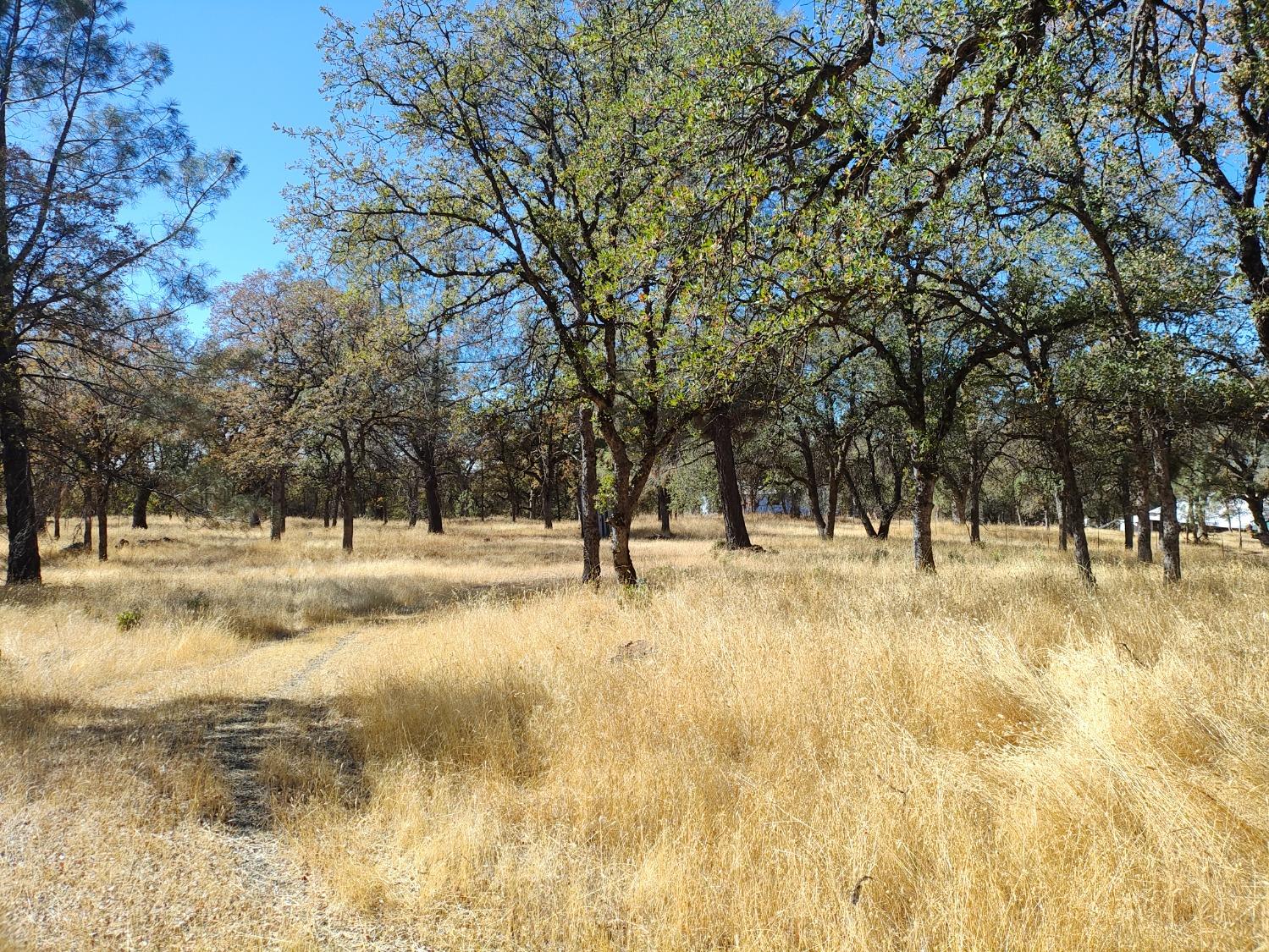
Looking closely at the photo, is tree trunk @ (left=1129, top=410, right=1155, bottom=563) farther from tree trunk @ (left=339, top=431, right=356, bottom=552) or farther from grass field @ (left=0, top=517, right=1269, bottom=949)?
tree trunk @ (left=339, top=431, right=356, bottom=552)

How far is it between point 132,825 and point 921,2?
804 centimetres

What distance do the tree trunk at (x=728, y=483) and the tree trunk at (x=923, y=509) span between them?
22.1 feet

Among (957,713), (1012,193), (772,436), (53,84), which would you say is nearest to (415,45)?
(53,84)

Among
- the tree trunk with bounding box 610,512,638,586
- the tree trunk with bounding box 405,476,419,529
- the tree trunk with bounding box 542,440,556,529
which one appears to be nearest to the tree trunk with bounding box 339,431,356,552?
the tree trunk with bounding box 405,476,419,529

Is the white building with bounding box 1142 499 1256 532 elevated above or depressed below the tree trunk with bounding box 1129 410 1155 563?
below

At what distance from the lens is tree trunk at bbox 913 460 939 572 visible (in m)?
13.8

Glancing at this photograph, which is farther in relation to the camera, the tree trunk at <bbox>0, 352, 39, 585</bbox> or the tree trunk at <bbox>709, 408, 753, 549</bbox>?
the tree trunk at <bbox>709, 408, 753, 549</bbox>

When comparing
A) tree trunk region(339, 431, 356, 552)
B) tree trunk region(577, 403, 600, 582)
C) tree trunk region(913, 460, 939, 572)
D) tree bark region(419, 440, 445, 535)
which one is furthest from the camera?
tree bark region(419, 440, 445, 535)

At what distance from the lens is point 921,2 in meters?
5.34

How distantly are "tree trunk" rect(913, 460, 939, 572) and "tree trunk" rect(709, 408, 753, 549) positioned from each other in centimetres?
674

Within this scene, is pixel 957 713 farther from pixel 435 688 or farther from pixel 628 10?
pixel 628 10

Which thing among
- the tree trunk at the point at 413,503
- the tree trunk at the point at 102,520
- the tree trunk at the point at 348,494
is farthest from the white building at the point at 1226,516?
the tree trunk at the point at 102,520

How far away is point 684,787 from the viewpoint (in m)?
3.78

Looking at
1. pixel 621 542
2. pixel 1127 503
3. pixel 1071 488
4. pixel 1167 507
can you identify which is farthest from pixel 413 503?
pixel 1167 507
